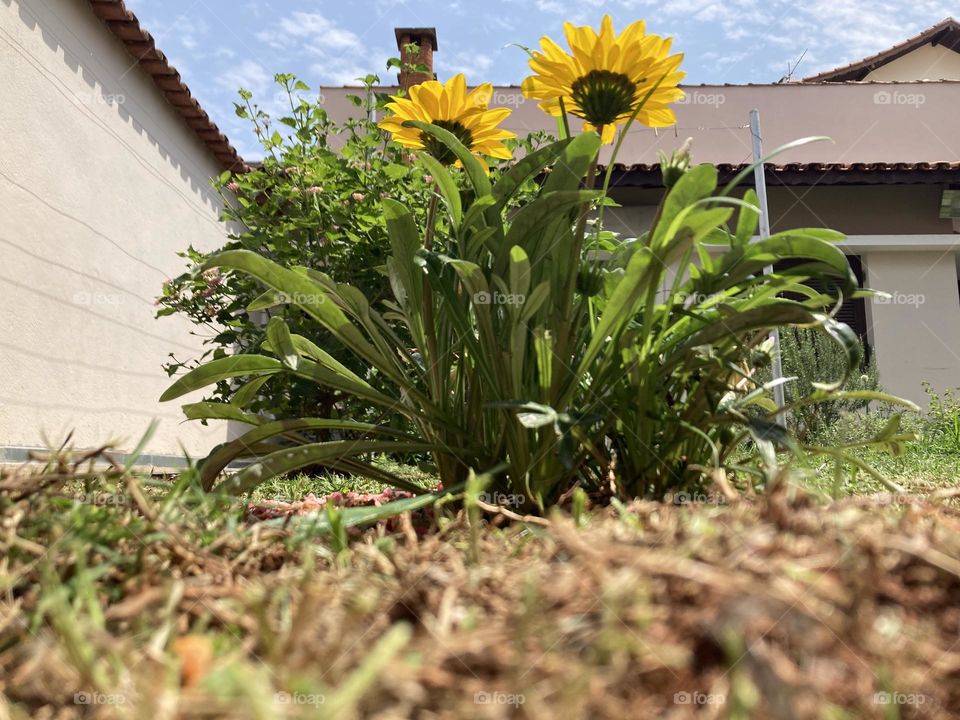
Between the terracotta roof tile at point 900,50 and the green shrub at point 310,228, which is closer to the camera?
the green shrub at point 310,228

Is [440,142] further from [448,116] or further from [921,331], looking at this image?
[921,331]

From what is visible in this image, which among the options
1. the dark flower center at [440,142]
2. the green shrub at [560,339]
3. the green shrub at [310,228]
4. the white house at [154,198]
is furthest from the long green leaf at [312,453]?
the green shrub at [310,228]

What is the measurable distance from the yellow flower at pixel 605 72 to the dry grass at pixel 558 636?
37.0 inches

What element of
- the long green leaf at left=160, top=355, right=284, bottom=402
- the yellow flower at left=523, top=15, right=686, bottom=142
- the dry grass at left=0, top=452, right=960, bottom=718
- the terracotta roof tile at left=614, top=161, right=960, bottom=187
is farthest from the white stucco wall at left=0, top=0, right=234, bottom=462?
the dry grass at left=0, top=452, right=960, bottom=718

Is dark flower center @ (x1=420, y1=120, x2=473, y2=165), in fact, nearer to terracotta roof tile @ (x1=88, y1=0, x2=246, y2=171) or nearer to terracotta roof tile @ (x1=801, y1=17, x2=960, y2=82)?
terracotta roof tile @ (x1=88, y1=0, x2=246, y2=171)

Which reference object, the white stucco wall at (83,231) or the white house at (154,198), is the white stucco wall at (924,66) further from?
the white stucco wall at (83,231)

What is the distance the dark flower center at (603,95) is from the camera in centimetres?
133

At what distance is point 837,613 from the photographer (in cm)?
41

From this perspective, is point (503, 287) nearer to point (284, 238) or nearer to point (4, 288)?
point (284, 238)

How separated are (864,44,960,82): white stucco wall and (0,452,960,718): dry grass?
16.4 metres

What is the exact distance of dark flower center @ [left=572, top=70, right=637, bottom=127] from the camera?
1.33m

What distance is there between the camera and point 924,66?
47.4 feet

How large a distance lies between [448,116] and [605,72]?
34 cm

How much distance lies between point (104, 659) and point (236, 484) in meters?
0.85
